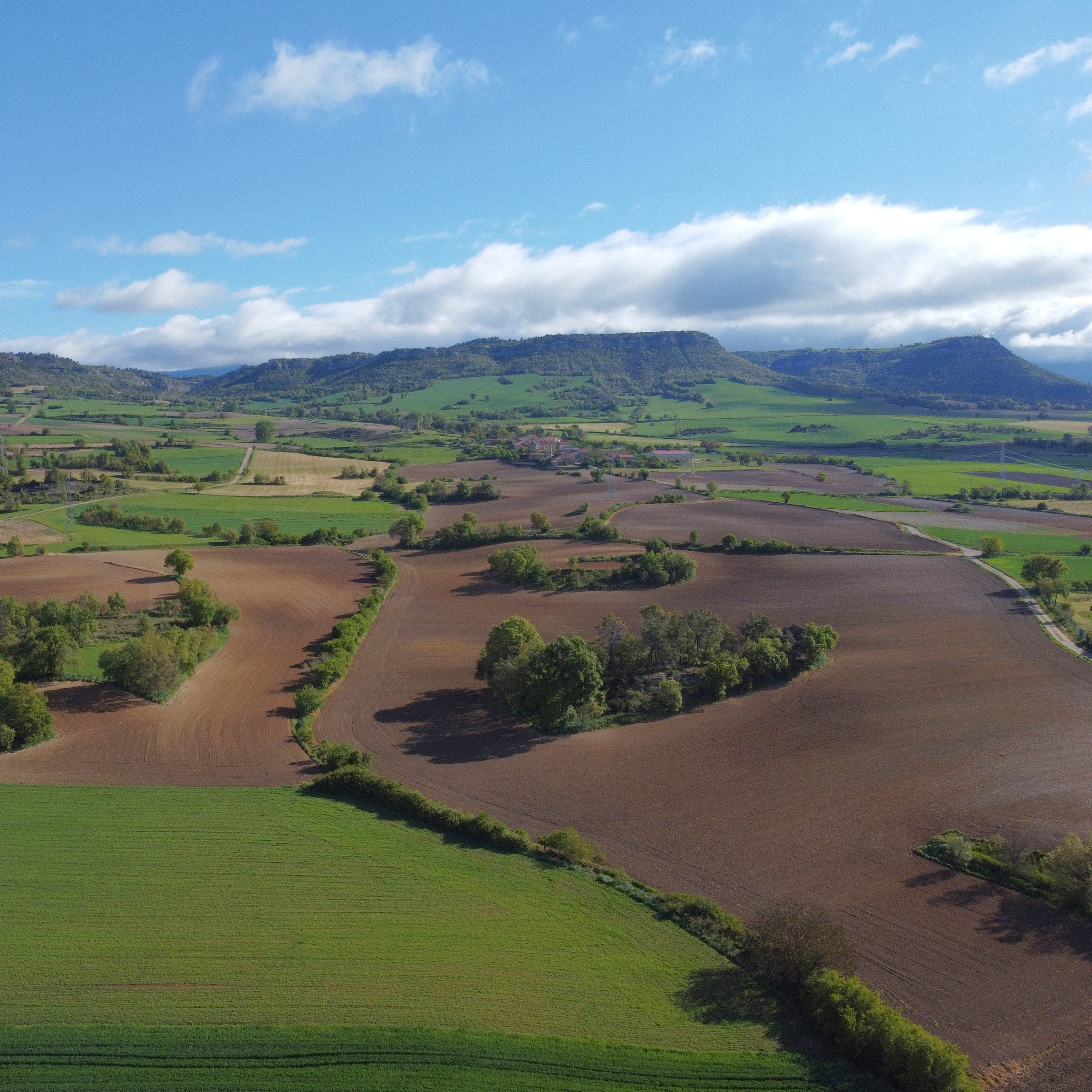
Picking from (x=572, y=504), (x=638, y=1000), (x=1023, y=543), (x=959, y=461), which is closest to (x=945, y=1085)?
(x=638, y=1000)

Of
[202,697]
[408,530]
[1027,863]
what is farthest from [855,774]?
[408,530]

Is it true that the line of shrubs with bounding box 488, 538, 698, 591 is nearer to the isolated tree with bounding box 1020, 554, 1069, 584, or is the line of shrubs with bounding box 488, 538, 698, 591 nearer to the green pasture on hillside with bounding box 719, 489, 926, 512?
the isolated tree with bounding box 1020, 554, 1069, 584

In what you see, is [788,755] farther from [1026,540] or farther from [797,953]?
[1026,540]

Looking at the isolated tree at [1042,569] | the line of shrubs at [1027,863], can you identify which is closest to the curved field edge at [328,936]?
the line of shrubs at [1027,863]

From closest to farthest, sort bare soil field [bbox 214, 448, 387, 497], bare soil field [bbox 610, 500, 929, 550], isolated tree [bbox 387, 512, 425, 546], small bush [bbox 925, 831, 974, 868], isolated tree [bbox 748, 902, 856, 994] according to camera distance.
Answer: isolated tree [bbox 748, 902, 856, 994]
small bush [bbox 925, 831, 974, 868]
bare soil field [bbox 610, 500, 929, 550]
isolated tree [bbox 387, 512, 425, 546]
bare soil field [bbox 214, 448, 387, 497]

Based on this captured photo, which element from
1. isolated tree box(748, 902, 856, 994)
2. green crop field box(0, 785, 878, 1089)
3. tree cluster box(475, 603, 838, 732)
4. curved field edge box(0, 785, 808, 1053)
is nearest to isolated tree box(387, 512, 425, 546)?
tree cluster box(475, 603, 838, 732)

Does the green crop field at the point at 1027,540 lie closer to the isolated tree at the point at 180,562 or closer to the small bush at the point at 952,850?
the small bush at the point at 952,850

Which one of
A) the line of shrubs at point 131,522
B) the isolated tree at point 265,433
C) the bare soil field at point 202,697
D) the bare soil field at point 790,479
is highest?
the isolated tree at point 265,433
